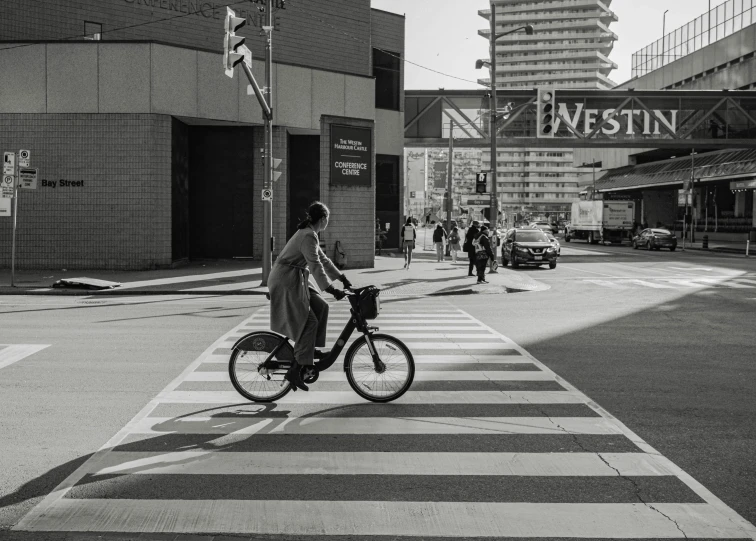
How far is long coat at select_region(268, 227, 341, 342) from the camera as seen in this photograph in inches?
310

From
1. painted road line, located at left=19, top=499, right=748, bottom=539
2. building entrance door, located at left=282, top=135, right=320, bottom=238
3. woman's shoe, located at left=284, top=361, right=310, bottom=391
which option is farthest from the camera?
building entrance door, located at left=282, top=135, right=320, bottom=238

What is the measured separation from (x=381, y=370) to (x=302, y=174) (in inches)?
1073

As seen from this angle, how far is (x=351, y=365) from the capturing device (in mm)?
8344

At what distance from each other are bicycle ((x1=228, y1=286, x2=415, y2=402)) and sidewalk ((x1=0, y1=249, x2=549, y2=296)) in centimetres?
1297

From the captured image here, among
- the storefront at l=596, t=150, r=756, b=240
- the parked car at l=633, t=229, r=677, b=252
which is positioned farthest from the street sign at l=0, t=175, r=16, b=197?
the storefront at l=596, t=150, r=756, b=240

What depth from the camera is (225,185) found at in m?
32.5

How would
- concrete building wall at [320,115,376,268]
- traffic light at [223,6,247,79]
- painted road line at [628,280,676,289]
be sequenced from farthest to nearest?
concrete building wall at [320,115,376,268] → painted road line at [628,280,676,289] → traffic light at [223,6,247,79]

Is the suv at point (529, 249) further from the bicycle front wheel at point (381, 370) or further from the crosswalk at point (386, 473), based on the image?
the bicycle front wheel at point (381, 370)

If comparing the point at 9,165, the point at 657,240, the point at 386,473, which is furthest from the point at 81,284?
the point at 657,240

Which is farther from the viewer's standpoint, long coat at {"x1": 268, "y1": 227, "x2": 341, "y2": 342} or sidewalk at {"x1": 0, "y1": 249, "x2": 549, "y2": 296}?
sidewalk at {"x1": 0, "y1": 249, "x2": 549, "y2": 296}

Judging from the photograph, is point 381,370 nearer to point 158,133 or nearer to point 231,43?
point 231,43

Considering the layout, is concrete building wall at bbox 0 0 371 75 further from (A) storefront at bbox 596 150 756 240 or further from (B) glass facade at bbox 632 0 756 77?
(B) glass facade at bbox 632 0 756 77

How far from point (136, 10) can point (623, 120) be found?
31686 millimetres

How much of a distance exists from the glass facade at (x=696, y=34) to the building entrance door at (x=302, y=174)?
45661mm
